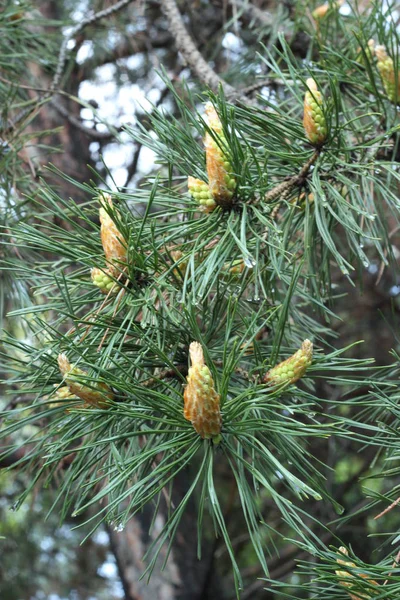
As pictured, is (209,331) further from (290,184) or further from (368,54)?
(368,54)

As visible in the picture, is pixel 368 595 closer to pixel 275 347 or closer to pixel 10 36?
pixel 275 347

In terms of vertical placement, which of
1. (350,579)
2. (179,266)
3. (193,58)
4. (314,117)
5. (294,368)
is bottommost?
(350,579)

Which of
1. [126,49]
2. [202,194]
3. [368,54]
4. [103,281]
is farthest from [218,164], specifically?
[126,49]

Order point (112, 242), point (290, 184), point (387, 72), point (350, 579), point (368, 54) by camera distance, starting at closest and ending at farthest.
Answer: point (350, 579), point (112, 242), point (290, 184), point (387, 72), point (368, 54)

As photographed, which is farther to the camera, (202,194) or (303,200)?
(303,200)

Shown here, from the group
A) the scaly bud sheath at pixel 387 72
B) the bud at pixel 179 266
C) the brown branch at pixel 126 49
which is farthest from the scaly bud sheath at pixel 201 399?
the brown branch at pixel 126 49

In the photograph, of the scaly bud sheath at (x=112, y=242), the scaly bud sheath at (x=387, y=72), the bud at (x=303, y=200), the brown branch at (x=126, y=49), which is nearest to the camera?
the scaly bud sheath at (x=112, y=242)

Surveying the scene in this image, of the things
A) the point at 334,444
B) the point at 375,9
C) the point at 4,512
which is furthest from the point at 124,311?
the point at 4,512

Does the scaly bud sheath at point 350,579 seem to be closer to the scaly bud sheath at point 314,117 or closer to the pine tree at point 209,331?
the pine tree at point 209,331
